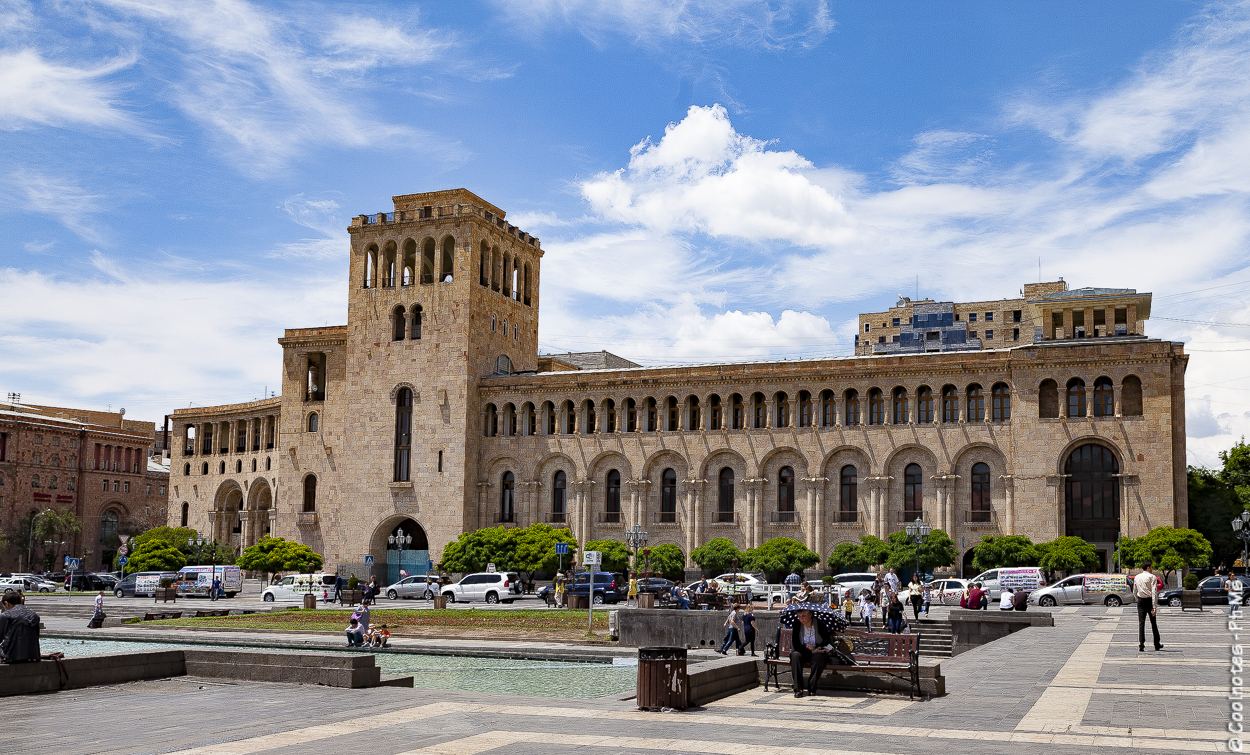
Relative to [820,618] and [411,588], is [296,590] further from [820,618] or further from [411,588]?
[820,618]

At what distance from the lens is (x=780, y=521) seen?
58.9 metres

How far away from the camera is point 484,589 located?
48719 millimetres

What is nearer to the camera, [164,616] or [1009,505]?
[164,616]

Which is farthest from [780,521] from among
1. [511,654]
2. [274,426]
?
[274,426]

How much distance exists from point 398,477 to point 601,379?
13362mm

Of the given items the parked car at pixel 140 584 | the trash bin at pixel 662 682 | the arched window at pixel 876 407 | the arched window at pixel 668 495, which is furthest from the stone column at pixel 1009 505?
the trash bin at pixel 662 682

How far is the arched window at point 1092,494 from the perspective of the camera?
173 feet

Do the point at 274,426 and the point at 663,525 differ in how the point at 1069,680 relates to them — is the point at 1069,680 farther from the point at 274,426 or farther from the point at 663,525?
the point at 274,426

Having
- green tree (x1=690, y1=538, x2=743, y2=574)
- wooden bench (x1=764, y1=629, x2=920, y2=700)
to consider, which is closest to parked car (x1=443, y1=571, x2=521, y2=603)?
green tree (x1=690, y1=538, x2=743, y2=574)

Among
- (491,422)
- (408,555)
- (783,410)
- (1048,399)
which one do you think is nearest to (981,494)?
(1048,399)

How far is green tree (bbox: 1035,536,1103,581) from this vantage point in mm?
50000

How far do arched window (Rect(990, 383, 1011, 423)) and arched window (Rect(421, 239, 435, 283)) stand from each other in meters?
32.7

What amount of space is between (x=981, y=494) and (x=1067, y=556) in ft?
19.7

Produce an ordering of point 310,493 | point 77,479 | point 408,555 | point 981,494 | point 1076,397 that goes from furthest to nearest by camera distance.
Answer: point 77,479 < point 310,493 < point 408,555 < point 981,494 < point 1076,397
